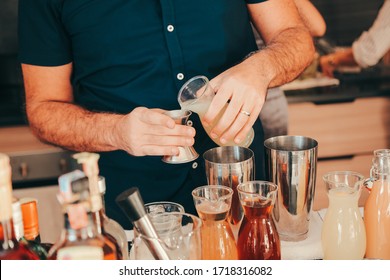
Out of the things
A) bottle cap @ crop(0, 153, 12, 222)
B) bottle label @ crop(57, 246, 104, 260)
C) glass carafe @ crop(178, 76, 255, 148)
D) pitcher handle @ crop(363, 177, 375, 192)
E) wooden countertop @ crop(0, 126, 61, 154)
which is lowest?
wooden countertop @ crop(0, 126, 61, 154)

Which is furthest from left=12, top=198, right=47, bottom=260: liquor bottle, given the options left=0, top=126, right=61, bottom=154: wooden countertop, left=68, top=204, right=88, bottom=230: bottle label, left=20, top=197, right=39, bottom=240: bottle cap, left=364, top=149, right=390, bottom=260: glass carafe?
left=0, top=126, right=61, bottom=154: wooden countertop

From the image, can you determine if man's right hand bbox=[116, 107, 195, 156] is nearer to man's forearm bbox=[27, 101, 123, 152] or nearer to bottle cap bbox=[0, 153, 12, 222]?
man's forearm bbox=[27, 101, 123, 152]

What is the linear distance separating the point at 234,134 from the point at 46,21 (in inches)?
24.9

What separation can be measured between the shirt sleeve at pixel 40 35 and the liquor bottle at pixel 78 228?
2.62 feet

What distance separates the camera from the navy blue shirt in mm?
1525

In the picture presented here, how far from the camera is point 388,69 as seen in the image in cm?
306

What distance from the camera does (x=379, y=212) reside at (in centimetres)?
104

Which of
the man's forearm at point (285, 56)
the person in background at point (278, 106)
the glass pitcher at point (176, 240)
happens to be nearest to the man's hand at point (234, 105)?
the man's forearm at point (285, 56)

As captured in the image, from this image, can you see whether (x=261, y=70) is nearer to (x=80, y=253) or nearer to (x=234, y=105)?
(x=234, y=105)

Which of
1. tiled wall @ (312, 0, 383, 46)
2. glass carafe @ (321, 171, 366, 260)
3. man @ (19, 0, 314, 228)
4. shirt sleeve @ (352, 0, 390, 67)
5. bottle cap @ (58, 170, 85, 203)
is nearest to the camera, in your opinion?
bottle cap @ (58, 170, 85, 203)

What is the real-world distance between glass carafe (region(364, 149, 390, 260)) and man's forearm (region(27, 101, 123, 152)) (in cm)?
59

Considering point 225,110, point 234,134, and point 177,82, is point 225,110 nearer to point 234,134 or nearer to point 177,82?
point 234,134

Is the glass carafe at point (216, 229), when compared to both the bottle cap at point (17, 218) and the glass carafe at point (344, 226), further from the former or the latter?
the bottle cap at point (17, 218)
